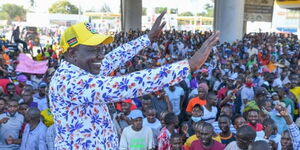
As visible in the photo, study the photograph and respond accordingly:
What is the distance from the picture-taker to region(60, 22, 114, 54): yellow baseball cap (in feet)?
6.30

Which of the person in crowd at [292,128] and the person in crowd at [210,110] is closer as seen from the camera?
the person in crowd at [292,128]

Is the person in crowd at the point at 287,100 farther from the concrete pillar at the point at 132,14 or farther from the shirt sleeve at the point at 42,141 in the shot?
the concrete pillar at the point at 132,14

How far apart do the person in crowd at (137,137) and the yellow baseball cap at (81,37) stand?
287cm

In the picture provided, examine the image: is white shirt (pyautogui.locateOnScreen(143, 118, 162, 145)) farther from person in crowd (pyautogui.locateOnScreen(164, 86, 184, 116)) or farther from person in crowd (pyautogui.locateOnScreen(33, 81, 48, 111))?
person in crowd (pyautogui.locateOnScreen(164, 86, 184, 116))

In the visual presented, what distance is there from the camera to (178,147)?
445 cm

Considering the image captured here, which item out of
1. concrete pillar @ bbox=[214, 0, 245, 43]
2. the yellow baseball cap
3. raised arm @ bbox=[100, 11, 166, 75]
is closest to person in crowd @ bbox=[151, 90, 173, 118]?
raised arm @ bbox=[100, 11, 166, 75]

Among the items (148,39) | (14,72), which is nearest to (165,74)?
(148,39)

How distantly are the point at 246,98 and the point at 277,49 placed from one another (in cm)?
1011

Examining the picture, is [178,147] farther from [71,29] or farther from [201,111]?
[71,29]

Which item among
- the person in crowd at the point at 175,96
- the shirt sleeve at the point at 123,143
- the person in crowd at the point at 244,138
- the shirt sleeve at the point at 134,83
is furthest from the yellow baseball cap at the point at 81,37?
the person in crowd at the point at 175,96

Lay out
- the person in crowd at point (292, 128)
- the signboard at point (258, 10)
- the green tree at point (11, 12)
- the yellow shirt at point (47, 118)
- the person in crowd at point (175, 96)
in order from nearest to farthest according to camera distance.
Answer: the person in crowd at point (292, 128) < the yellow shirt at point (47, 118) < the person in crowd at point (175, 96) < the signboard at point (258, 10) < the green tree at point (11, 12)

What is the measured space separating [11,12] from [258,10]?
47090mm

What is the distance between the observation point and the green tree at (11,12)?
6181 cm

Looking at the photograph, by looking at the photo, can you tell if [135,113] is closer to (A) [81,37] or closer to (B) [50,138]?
(B) [50,138]
